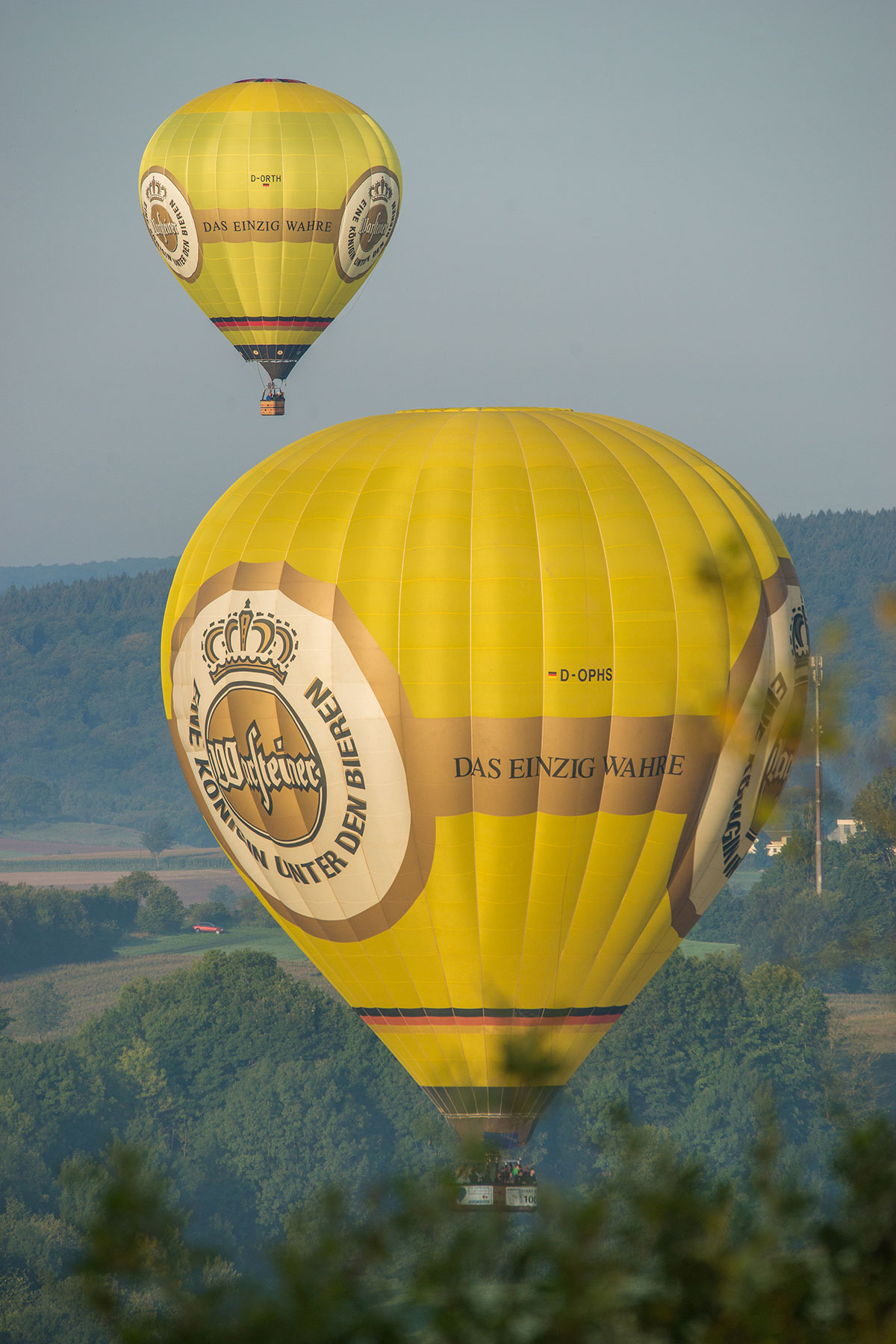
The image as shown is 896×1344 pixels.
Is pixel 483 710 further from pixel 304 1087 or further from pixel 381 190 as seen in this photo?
pixel 304 1087

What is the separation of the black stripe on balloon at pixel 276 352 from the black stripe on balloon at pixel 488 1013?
23.2 metres

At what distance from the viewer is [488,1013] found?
2091cm

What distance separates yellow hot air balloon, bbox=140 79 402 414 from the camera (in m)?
40.0

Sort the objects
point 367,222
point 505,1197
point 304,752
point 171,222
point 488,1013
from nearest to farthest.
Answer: point 505,1197
point 304,752
point 488,1013
point 171,222
point 367,222

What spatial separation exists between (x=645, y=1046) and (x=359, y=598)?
60.6 meters

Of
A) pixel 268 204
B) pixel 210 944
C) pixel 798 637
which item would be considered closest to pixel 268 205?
pixel 268 204

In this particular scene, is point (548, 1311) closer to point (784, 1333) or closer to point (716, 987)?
point (784, 1333)

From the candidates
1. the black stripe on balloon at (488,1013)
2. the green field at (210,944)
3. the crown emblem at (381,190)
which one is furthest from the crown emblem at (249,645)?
the green field at (210,944)

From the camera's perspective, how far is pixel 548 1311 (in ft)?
22.9

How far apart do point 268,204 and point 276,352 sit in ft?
11.6

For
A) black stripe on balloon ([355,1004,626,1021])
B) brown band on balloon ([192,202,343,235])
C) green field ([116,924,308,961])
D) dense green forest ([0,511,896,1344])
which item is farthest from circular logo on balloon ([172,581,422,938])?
green field ([116,924,308,961])

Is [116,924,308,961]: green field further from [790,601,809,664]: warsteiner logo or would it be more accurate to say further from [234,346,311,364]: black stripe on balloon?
[790,601,809,664]: warsteiner logo

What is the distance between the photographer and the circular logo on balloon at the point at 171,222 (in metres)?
40.6

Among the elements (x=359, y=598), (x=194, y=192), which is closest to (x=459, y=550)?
(x=359, y=598)
